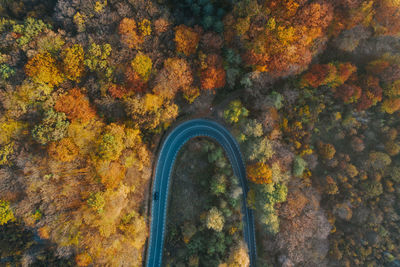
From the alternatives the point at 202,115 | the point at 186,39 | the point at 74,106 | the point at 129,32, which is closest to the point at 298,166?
the point at 202,115

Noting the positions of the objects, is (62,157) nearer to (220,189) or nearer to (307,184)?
(220,189)

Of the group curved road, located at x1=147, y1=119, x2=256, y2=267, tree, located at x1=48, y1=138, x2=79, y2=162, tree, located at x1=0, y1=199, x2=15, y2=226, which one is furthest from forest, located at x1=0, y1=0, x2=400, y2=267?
curved road, located at x1=147, y1=119, x2=256, y2=267

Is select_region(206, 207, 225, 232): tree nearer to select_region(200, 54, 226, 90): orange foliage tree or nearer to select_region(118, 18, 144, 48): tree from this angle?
select_region(200, 54, 226, 90): orange foliage tree

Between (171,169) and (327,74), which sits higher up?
(327,74)

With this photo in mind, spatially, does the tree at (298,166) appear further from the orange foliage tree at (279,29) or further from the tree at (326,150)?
the orange foliage tree at (279,29)

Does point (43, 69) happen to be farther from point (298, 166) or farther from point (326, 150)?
point (326, 150)

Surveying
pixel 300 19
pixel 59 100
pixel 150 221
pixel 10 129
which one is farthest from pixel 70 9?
pixel 150 221
